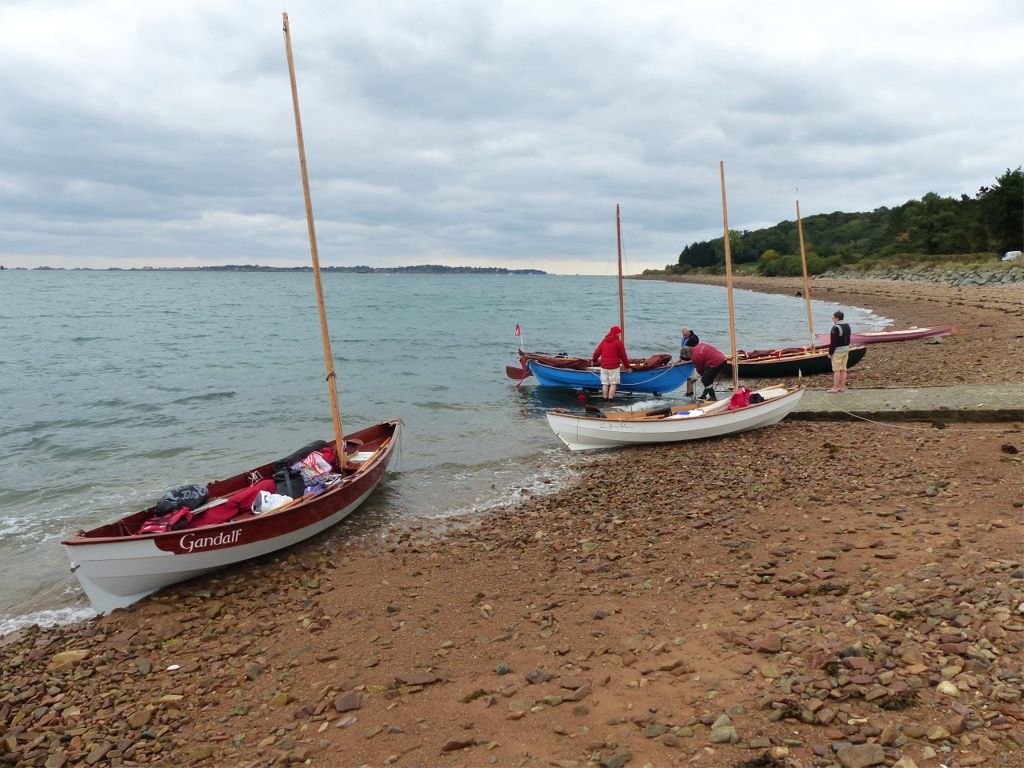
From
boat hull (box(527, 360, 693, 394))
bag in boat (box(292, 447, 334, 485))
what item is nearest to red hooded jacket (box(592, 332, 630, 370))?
boat hull (box(527, 360, 693, 394))

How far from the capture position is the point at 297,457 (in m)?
11.8

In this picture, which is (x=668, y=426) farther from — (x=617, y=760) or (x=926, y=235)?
(x=926, y=235)

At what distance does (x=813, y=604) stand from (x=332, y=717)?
4588 mm

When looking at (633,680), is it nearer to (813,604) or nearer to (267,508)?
(813,604)

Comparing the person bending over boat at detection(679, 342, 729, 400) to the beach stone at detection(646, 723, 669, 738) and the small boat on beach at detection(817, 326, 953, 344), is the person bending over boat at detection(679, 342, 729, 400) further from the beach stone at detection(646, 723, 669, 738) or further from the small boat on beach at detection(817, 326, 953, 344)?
the small boat on beach at detection(817, 326, 953, 344)

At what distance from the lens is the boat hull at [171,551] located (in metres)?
7.97

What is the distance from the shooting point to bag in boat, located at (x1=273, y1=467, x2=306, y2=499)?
34.6ft

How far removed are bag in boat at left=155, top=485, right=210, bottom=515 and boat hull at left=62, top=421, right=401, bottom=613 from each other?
469 millimetres

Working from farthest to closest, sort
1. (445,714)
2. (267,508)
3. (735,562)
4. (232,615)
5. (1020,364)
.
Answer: (1020,364) < (267,508) < (232,615) < (735,562) < (445,714)

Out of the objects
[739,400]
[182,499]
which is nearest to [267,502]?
[182,499]

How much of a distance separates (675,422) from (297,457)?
804cm

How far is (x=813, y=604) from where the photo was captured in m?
5.99

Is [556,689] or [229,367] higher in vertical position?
[229,367]

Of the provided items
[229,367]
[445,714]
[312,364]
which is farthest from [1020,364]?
[229,367]
